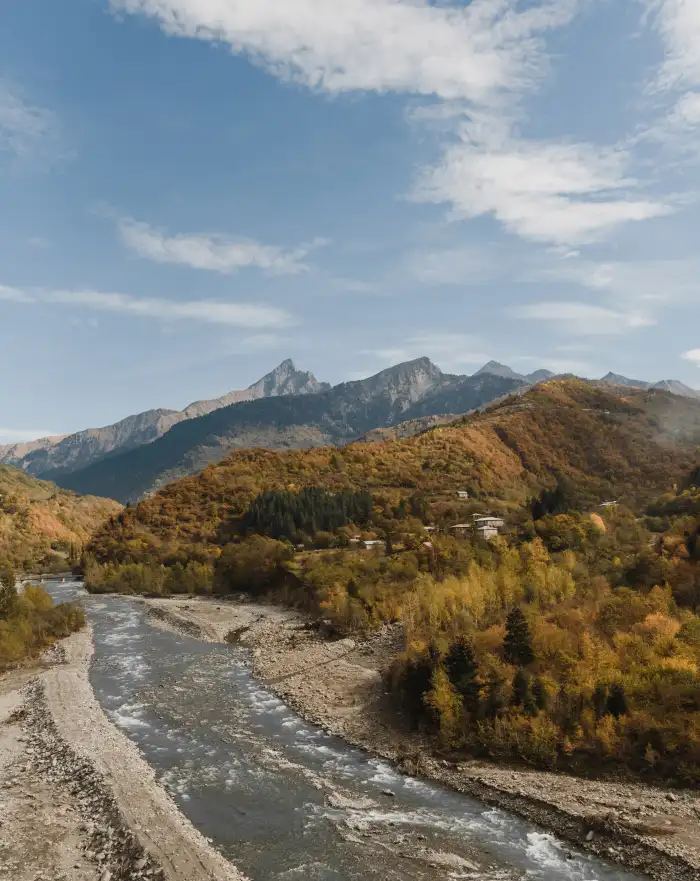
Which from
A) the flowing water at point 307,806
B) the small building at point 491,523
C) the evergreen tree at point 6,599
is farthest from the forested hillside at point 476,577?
the evergreen tree at point 6,599

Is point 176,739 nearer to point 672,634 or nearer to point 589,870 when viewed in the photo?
point 589,870

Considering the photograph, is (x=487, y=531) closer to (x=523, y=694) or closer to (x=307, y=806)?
(x=523, y=694)

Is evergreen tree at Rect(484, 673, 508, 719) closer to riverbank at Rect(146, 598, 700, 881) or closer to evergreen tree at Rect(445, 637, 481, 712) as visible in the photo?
evergreen tree at Rect(445, 637, 481, 712)

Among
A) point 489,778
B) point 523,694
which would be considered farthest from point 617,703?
point 489,778

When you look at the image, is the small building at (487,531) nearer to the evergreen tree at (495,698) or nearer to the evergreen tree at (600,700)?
the evergreen tree at (495,698)

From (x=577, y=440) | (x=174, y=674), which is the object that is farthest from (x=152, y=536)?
(x=577, y=440)
